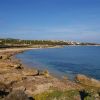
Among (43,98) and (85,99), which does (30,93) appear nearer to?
(43,98)

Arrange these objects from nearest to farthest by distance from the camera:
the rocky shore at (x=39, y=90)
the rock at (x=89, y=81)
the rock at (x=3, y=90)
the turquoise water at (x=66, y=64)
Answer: the rocky shore at (x=39, y=90)
the rock at (x=3, y=90)
the rock at (x=89, y=81)
the turquoise water at (x=66, y=64)

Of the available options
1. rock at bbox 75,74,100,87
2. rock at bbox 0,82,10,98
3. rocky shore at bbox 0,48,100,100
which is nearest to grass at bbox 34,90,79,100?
rocky shore at bbox 0,48,100,100

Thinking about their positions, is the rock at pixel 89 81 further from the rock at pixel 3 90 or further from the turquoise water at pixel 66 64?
the rock at pixel 3 90

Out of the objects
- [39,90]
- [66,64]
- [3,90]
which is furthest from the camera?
[66,64]

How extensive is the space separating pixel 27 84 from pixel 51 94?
564 centimetres

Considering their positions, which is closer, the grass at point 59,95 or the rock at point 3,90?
the grass at point 59,95

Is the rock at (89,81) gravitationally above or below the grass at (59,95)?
below

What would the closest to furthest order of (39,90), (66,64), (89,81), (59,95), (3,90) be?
(59,95)
(39,90)
(3,90)
(89,81)
(66,64)

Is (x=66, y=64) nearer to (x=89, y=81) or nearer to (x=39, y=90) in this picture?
(x=89, y=81)

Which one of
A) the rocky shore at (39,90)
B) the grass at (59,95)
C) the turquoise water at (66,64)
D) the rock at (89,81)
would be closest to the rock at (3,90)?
the rocky shore at (39,90)

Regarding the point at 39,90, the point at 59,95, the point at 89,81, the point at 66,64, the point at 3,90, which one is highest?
the point at 59,95

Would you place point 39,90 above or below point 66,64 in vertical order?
above

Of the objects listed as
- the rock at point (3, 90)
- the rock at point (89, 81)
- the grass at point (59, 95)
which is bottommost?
the rock at point (89, 81)

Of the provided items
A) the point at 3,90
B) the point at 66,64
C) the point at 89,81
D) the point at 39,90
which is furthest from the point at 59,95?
the point at 66,64
